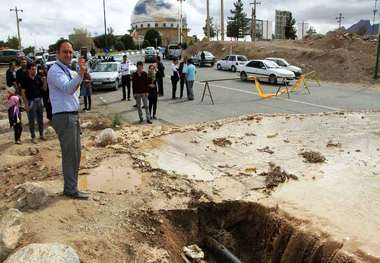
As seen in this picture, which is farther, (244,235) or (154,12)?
(154,12)

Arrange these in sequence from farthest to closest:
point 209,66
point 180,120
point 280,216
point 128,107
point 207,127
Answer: point 209,66 < point 128,107 < point 180,120 < point 207,127 < point 280,216

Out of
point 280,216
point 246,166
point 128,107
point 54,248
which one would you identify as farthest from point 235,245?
point 128,107

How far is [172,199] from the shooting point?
6.32 meters

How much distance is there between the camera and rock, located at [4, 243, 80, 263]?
4.00 m

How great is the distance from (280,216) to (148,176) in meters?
2.44

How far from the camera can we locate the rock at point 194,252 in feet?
17.9

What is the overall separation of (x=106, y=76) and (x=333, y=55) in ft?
74.7

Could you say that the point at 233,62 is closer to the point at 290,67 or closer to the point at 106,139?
the point at 290,67

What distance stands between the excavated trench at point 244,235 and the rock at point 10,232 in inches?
71.0

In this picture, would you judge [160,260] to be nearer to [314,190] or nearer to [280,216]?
[280,216]

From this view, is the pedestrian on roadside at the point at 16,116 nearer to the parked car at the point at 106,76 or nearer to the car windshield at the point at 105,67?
the parked car at the point at 106,76

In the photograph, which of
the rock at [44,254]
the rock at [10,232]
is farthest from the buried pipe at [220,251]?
the rock at [10,232]

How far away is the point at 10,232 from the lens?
4602 mm

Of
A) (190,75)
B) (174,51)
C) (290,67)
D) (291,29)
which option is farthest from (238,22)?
(190,75)
